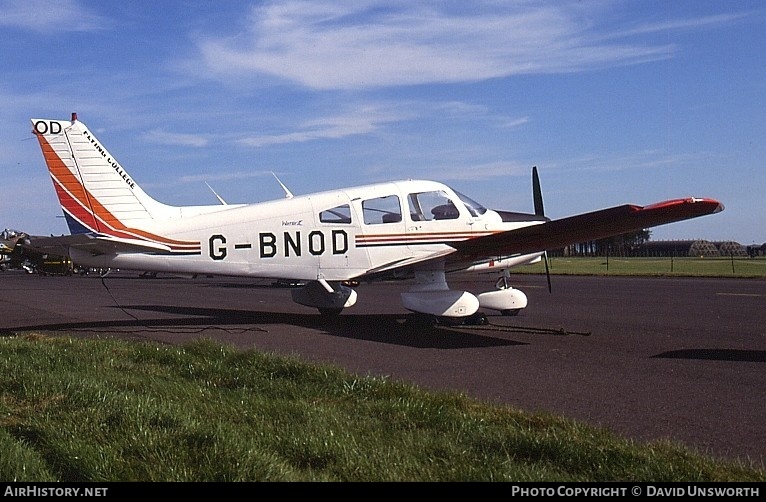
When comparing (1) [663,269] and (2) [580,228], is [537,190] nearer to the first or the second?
(2) [580,228]

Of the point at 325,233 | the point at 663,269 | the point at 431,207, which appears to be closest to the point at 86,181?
the point at 325,233

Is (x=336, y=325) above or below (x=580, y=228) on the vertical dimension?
below

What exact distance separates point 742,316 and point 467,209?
5.66 meters

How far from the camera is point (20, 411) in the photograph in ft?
21.4

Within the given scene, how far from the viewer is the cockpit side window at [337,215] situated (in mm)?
14508

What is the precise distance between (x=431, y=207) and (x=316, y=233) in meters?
2.24

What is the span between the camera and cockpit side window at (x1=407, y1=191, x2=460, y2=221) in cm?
1493

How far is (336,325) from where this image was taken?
14.8 meters

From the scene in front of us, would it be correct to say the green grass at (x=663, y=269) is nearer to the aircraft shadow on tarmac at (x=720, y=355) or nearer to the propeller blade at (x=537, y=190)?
the propeller blade at (x=537, y=190)

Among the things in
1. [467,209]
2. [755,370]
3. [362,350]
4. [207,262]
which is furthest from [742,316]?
[207,262]

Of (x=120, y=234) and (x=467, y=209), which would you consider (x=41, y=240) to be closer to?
(x=120, y=234)

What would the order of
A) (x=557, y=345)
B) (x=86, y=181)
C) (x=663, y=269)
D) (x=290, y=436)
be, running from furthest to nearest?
(x=663, y=269) < (x=86, y=181) < (x=557, y=345) < (x=290, y=436)

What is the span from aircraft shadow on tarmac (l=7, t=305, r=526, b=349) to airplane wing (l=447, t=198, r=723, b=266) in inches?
55.9

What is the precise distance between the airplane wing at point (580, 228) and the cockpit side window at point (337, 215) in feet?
6.66
